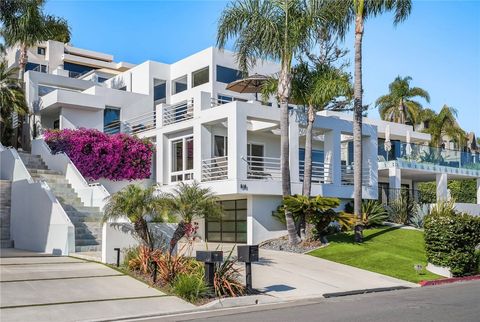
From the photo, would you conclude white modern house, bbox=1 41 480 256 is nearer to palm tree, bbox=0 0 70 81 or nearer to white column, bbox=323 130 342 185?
white column, bbox=323 130 342 185

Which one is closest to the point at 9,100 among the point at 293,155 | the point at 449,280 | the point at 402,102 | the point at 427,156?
the point at 293,155

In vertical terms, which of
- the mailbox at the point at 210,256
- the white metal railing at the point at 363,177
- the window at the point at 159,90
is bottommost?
the mailbox at the point at 210,256

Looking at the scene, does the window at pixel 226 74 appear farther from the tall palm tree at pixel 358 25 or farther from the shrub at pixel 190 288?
the shrub at pixel 190 288

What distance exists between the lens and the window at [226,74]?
110ft

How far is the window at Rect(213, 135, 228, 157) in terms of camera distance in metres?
26.3

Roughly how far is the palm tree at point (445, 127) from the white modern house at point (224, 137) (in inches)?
363

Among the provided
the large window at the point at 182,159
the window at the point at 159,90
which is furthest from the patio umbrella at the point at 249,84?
the window at the point at 159,90

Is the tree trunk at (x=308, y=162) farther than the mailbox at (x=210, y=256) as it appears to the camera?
Yes

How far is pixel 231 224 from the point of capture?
1005 inches

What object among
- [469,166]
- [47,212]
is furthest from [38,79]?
[469,166]

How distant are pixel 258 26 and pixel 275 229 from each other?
8935mm

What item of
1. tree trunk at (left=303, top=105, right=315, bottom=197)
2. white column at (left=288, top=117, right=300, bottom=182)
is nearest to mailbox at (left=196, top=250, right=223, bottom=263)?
tree trunk at (left=303, top=105, right=315, bottom=197)

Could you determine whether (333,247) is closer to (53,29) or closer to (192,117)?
(192,117)

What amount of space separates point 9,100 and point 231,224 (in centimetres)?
1427
